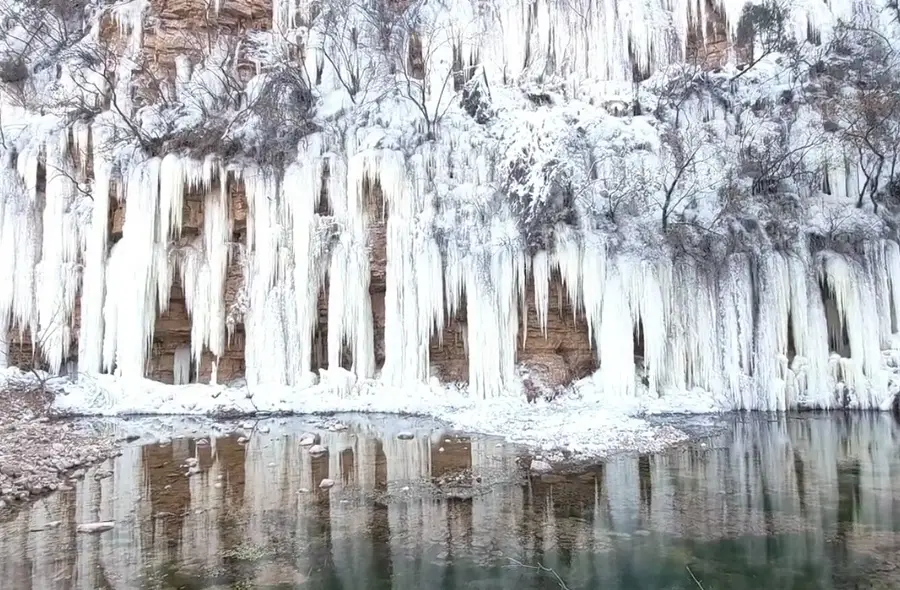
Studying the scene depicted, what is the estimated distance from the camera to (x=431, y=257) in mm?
14516

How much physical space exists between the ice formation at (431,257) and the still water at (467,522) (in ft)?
15.8

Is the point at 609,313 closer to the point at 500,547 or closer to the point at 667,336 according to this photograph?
the point at 667,336

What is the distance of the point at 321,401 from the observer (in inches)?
548

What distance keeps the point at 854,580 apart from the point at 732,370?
9640 mm

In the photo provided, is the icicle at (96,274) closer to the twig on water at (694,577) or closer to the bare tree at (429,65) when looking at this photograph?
the bare tree at (429,65)

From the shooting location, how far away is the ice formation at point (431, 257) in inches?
543

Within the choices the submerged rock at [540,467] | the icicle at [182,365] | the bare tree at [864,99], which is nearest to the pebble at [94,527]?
the submerged rock at [540,467]

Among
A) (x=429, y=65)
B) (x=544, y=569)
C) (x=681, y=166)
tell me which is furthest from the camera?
(x=429, y=65)

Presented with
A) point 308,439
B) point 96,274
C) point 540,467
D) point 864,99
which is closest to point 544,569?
point 540,467

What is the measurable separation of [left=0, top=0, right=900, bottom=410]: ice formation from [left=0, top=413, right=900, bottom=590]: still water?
4.81 m

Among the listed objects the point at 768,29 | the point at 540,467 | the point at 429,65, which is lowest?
the point at 540,467

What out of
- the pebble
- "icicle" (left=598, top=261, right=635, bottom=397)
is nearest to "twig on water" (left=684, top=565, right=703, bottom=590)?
the pebble

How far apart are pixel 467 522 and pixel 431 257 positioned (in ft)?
30.2

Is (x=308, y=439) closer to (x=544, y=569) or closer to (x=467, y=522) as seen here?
(x=467, y=522)
